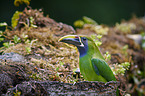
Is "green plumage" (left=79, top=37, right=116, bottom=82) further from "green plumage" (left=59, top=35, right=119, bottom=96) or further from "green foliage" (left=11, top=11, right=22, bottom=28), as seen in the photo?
"green foliage" (left=11, top=11, right=22, bottom=28)

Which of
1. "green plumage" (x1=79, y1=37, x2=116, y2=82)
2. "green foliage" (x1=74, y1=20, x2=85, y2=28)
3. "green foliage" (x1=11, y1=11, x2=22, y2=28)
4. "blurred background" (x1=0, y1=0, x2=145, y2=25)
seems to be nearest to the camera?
"green plumage" (x1=79, y1=37, x2=116, y2=82)

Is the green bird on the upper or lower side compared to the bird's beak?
lower

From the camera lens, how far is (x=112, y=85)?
5.45ft

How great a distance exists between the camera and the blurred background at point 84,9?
312 centimetres

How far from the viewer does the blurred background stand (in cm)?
312

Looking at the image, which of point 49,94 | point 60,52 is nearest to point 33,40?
point 60,52

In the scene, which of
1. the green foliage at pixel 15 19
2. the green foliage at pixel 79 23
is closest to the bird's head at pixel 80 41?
the green foliage at pixel 15 19

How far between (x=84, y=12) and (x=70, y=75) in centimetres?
345

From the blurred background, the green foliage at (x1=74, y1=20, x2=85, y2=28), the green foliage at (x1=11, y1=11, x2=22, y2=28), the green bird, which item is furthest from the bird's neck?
the green foliage at (x1=74, y1=20, x2=85, y2=28)

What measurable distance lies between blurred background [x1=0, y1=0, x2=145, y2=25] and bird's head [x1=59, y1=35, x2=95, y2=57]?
1.54 meters

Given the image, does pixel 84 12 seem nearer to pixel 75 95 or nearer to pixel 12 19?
pixel 12 19

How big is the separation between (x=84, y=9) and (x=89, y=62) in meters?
3.75

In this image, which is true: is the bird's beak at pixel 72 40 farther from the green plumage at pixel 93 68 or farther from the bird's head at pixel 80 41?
the green plumage at pixel 93 68

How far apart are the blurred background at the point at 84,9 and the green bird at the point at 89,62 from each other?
1598 millimetres
